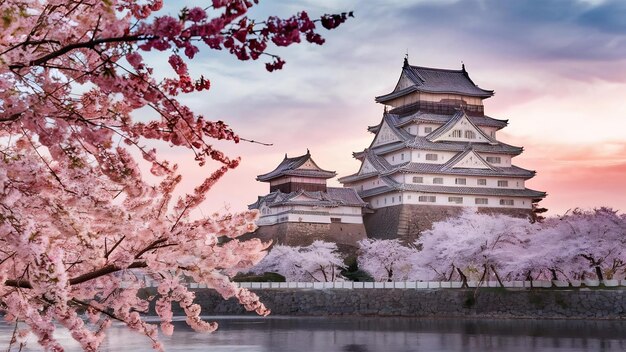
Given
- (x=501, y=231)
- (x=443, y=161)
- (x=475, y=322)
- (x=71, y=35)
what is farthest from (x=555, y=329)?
(x=71, y=35)

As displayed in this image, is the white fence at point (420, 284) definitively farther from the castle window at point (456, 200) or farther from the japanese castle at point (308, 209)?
the castle window at point (456, 200)

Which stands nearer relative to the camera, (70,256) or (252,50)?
(252,50)

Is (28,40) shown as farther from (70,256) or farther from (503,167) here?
(503,167)

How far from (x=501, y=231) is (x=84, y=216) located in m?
45.3

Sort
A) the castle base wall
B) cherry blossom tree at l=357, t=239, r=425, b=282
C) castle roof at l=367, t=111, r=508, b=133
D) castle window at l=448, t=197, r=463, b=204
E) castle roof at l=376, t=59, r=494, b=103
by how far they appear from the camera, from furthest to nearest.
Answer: castle roof at l=376, t=59, r=494, b=103 → castle roof at l=367, t=111, r=508, b=133 → castle window at l=448, t=197, r=463, b=204 → the castle base wall → cherry blossom tree at l=357, t=239, r=425, b=282

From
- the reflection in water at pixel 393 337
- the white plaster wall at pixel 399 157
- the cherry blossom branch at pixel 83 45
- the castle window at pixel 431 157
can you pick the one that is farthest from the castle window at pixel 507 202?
the cherry blossom branch at pixel 83 45

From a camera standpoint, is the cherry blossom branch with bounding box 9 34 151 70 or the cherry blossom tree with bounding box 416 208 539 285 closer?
the cherry blossom branch with bounding box 9 34 151 70

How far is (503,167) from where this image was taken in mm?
67750

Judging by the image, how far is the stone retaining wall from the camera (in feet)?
140

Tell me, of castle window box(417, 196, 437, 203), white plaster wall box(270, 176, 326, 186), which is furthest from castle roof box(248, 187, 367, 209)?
castle window box(417, 196, 437, 203)

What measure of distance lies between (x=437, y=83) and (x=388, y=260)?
61.4 ft

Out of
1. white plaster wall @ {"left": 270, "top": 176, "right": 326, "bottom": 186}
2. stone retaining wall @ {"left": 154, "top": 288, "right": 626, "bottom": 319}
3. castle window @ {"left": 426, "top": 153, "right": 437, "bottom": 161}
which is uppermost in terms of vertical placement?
castle window @ {"left": 426, "top": 153, "right": 437, "bottom": 161}

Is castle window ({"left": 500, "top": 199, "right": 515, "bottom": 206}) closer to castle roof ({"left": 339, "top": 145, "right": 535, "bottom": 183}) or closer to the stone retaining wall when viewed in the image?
castle roof ({"left": 339, "top": 145, "right": 535, "bottom": 183})

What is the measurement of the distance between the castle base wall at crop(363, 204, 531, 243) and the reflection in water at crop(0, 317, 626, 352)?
16.2 m
